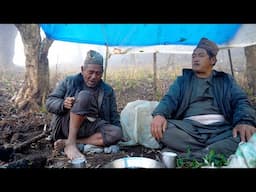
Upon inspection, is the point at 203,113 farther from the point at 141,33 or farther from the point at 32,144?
the point at 32,144

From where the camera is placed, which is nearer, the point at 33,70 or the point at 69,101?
the point at 69,101

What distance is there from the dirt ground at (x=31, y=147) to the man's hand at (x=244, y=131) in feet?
2.42

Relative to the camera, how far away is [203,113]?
111 inches

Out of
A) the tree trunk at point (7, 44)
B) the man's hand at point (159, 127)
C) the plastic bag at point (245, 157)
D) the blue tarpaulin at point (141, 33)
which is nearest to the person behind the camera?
the plastic bag at point (245, 157)

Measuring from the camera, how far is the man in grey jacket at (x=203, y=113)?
2557 millimetres

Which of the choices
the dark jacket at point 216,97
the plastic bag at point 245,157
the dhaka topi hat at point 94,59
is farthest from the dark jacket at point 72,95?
the plastic bag at point 245,157

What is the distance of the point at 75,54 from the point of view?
600 centimetres

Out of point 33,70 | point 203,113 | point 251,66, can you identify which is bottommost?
point 203,113

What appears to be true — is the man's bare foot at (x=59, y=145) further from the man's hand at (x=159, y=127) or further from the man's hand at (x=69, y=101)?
the man's hand at (x=159, y=127)

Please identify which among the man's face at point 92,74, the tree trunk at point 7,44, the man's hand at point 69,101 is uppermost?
the tree trunk at point 7,44

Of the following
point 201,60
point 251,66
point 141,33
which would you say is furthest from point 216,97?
point 251,66

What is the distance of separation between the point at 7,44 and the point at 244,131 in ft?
16.9

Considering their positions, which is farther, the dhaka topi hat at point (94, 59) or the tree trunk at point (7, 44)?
the tree trunk at point (7, 44)
